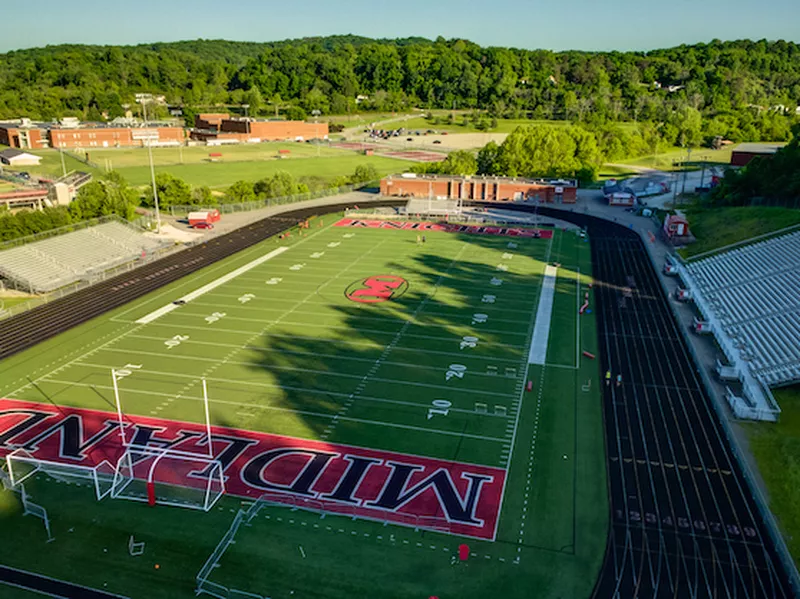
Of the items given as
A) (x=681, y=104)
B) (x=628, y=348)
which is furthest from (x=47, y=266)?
(x=681, y=104)

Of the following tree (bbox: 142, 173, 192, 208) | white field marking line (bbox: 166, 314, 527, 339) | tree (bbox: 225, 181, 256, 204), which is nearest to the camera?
Result: white field marking line (bbox: 166, 314, 527, 339)

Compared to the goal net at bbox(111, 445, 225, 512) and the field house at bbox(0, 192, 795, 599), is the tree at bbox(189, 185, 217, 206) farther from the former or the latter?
the goal net at bbox(111, 445, 225, 512)

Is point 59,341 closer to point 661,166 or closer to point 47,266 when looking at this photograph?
point 47,266

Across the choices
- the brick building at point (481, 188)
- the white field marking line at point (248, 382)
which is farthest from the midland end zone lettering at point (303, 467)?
the brick building at point (481, 188)

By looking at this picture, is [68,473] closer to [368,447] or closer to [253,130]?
[368,447]

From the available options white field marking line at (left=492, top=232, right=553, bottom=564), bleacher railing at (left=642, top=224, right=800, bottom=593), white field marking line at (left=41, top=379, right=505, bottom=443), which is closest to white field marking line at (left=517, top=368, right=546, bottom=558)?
white field marking line at (left=492, top=232, right=553, bottom=564)

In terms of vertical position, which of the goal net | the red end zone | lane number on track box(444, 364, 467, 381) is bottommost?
the goal net
